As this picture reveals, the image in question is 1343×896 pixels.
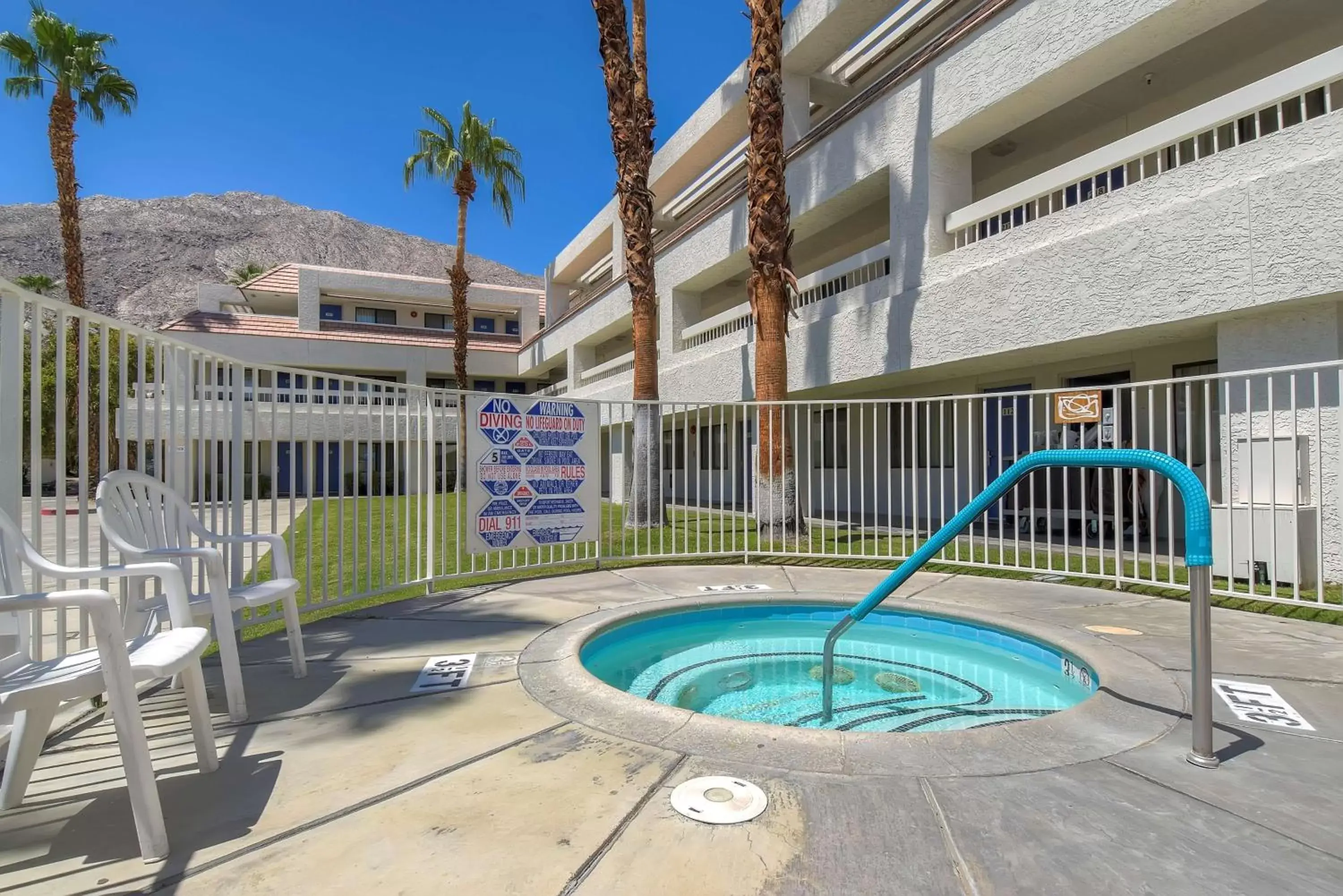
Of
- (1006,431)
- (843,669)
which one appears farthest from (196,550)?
(1006,431)

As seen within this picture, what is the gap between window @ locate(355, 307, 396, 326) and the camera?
3722 cm

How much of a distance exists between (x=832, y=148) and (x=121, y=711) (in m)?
13.4

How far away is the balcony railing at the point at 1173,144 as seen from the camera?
21.7 ft

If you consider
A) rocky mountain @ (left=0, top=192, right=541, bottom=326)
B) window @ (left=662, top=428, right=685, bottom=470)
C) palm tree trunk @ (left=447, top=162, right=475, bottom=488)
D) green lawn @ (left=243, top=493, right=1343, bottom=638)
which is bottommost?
green lawn @ (left=243, top=493, right=1343, bottom=638)

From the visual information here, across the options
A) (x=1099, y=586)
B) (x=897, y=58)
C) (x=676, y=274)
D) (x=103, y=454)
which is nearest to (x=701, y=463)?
(x=676, y=274)

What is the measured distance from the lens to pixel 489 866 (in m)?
2.00

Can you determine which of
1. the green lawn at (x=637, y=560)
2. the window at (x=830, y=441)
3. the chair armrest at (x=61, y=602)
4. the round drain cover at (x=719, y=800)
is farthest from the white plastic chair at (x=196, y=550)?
the window at (x=830, y=441)

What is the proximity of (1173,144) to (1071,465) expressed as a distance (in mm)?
7554

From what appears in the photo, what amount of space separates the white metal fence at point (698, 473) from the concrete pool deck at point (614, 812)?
98 cm

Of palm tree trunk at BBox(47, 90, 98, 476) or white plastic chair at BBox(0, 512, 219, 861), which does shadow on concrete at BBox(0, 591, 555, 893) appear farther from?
palm tree trunk at BBox(47, 90, 98, 476)

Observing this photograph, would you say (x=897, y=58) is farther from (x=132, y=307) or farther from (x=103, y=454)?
(x=132, y=307)

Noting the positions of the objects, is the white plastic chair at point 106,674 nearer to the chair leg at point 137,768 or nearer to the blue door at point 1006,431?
the chair leg at point 137,768

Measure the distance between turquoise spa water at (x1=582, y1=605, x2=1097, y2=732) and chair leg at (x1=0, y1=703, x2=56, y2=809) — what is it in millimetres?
2728

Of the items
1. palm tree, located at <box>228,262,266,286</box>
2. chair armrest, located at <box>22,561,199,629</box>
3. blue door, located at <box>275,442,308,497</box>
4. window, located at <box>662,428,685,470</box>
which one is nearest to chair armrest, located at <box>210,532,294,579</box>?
chair armrest, located at <box>22,561,199,629</box>
